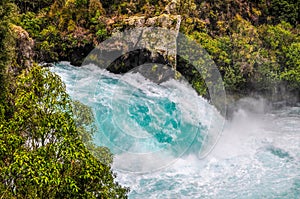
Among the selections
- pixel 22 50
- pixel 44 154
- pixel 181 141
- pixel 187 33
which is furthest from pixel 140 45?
pixel 44 154

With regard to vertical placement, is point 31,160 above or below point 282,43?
below

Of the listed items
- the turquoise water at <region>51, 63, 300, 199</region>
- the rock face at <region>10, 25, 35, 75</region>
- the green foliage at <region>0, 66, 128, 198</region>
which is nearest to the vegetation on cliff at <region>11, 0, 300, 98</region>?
the turquoise water at <region>51, 63, 300, 199</region>

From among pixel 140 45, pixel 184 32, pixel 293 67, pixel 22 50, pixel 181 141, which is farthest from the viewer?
pixel 293 67

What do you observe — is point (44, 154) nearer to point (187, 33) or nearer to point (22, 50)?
point (22, 50)

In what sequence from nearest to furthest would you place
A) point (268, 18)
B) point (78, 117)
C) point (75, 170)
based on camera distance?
point (75, 170), point (78, 117), point (268, 18)

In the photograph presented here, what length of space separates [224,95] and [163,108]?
422 centimetres

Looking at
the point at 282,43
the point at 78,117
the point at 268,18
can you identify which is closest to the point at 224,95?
the point at 282,43

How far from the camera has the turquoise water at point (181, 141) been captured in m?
14.1

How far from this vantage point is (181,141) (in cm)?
1552

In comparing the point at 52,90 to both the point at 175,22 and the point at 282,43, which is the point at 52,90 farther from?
the point at 282,43

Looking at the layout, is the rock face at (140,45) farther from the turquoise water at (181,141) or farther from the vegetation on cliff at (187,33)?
the turquoise water at (181,141)

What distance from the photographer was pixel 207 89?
1936 cm

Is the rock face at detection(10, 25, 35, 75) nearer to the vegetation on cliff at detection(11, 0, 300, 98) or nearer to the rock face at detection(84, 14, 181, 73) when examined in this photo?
the vegetation on cliff at detection(11, 0, 300, 98)

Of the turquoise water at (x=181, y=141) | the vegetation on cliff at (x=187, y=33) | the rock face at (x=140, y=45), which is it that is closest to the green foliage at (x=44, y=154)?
the turquoise water at (x=181, y=141)
